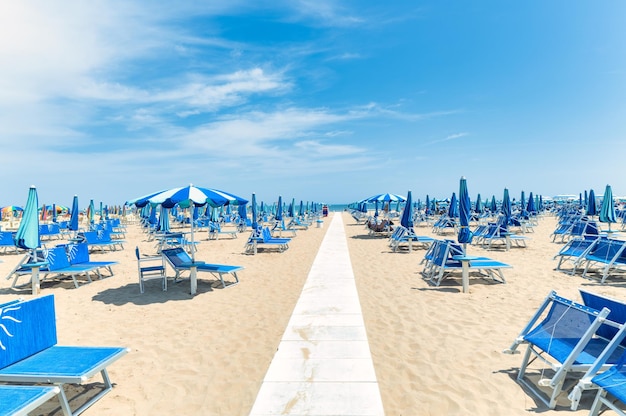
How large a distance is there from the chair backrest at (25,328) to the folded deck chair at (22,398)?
646 millimetres

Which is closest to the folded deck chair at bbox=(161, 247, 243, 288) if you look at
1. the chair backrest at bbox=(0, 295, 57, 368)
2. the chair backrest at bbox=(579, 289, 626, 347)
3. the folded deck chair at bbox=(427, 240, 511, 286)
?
the chair backrest at bbox=(0, 295, 57, 368)

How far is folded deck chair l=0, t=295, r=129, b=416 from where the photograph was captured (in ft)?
9.55

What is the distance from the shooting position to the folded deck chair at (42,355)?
2912mm

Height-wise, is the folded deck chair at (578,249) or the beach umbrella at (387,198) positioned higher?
the beach umbrella at (387,198)

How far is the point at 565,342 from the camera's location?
337cm

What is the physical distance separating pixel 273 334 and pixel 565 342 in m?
3.34

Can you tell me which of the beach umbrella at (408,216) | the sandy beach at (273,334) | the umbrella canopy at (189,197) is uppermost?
the umbrella canopy at (189,197)

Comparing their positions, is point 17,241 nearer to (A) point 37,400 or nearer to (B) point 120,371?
(B) point 120,371

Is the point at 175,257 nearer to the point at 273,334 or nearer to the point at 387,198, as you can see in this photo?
the point at 273,334

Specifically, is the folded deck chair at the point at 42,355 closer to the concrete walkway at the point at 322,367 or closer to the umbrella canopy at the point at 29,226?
the concrete walkway at the point at 322,367

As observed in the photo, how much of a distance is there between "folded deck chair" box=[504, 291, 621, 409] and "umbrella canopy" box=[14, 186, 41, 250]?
8728mm

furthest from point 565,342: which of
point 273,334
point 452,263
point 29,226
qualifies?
point 29,226

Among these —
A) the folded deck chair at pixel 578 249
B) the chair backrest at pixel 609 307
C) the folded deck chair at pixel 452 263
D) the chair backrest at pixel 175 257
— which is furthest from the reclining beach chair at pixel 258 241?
the chair backrest at pixel 609 307

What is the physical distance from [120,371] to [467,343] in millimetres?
4129
